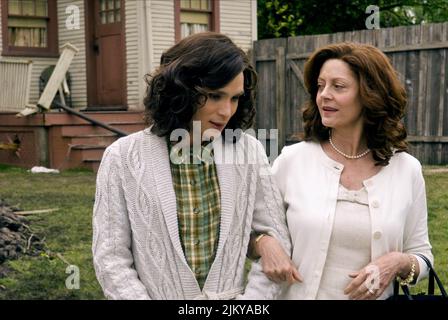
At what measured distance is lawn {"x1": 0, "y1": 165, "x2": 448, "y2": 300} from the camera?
461 cm

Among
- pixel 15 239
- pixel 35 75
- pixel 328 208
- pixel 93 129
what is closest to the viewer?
pixel 328 208

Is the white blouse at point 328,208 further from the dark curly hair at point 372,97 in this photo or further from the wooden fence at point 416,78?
the wooden fence at point 416,78

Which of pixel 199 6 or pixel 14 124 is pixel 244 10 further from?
pixel 14 124

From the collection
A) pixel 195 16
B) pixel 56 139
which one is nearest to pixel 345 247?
pixel 56 139

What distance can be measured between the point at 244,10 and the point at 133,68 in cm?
271

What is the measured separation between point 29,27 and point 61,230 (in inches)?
281

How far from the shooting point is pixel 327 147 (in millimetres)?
2404

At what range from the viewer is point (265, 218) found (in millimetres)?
2170

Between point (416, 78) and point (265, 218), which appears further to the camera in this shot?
point (416, 78)

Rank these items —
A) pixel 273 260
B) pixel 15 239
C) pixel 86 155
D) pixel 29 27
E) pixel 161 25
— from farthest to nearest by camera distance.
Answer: pixel 29 27, pixel 161 25, pixel 86 155, pixel 15 239, pixel 273 260

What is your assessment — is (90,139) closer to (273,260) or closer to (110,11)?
(110,11)

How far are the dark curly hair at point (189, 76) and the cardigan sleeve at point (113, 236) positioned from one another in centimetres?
18

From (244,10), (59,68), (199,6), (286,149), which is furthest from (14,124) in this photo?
(286,149)

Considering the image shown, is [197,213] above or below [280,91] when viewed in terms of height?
below
